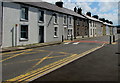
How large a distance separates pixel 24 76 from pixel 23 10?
1348cm

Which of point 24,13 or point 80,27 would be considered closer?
point 24,13

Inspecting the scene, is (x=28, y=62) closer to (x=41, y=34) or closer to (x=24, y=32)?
(x=24, y=32)

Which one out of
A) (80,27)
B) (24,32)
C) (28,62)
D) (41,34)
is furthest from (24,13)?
(80,27)

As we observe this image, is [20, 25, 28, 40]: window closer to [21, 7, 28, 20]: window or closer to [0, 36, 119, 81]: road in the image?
[21, 7, 28, 20]: window

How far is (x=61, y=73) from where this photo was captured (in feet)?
18.8

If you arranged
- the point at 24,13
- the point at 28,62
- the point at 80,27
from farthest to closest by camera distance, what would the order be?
the point at 80,27, the point at 24,13, the point at 28,62

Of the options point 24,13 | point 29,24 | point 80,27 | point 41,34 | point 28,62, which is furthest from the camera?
point 80,27

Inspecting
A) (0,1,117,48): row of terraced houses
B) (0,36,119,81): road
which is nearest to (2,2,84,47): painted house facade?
(0,1,117,48): row of terraced houses

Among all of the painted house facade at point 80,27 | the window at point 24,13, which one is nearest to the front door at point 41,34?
the window at point 24,13

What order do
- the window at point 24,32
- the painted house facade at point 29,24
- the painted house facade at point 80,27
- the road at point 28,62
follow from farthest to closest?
the painted house facade at point 80,27
the window at point 24,32
the painted house facade at point 29,24
the road at point 28,62

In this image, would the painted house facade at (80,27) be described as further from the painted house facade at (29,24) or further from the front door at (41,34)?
the front door at (41,34)

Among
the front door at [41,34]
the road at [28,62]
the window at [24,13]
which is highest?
the window at [24,13]

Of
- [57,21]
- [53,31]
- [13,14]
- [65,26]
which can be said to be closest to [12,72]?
[13,14]

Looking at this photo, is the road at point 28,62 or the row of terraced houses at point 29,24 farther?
the row of terraced houses at point 29,24
